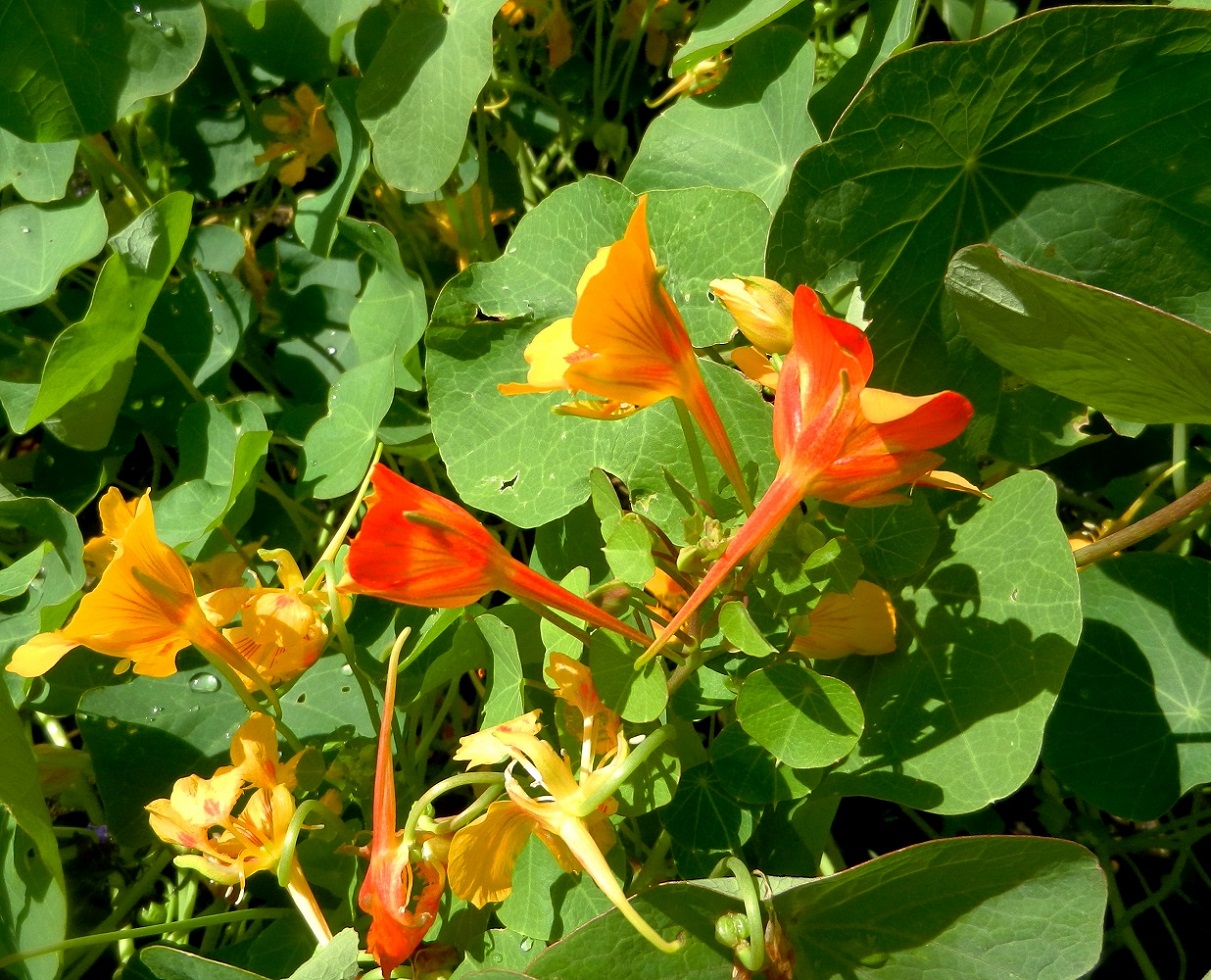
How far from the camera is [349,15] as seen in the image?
1.38 m

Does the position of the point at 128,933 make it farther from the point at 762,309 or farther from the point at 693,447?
the point at 762,309

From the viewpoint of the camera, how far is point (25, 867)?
3.57 ft

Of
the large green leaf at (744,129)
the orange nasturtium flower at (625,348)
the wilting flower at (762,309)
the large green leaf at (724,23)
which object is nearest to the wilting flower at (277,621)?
the orange nasturtium flower at (625,348)

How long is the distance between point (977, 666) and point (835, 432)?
1.00 ft

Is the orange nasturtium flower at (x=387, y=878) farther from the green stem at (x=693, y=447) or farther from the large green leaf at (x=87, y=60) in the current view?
the large green leaf at (x=87, y=60)

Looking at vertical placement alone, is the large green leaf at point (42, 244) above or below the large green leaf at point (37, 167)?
below

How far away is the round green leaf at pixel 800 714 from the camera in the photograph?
756 mm

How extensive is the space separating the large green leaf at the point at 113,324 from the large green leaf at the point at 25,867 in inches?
14.1

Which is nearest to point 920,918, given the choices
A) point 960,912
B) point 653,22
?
point 960,912

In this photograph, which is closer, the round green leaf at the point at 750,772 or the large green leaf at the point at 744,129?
the round green leaf at the point at 750,772

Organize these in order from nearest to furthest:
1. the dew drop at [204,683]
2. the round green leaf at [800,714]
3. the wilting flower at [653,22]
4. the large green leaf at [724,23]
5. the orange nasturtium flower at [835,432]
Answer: the orange nasturtium flower at [835,432] < the round green leaf at [800,714] < the large green leaf at [724,23] < the dew drop at [204,683] < the wilting flower at [653,22]

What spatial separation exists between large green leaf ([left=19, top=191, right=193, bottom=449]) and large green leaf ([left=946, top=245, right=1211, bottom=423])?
932 mm

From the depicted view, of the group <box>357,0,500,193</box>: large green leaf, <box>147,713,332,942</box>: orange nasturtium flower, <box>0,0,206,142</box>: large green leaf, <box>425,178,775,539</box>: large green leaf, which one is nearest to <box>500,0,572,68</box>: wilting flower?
<box>357,0,500,193</box>: large green leaf

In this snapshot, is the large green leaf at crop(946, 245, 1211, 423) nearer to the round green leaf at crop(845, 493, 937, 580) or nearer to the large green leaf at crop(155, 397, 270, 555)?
the round green leaf at crop(845, 493, 937, 580)
